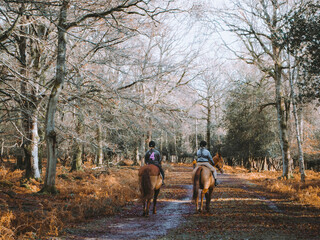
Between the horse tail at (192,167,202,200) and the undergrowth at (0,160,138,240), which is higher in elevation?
the horse tail at (192,167,202,200)

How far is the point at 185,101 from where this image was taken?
80.2 feet

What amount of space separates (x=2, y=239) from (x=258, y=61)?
19.1 m

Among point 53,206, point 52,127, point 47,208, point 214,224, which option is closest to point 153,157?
point 214,224

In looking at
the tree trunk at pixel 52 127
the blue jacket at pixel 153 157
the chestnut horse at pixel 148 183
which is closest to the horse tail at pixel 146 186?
the chestnut horse at pixel 148 183

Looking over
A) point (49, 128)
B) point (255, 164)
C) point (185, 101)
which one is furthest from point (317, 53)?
point (255, 164)

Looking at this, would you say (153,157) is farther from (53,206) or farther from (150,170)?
(53,206)

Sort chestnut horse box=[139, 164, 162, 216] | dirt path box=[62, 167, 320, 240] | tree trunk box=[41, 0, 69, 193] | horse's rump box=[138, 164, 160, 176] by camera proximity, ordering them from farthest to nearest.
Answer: tree trunk box=[41, 0, 69, 193] → horse's rump box=[138, 164, 160, 176] → chestnut horse box=[139, 164, 162, 216] → dirt path box=[62, 167, 320, 240]

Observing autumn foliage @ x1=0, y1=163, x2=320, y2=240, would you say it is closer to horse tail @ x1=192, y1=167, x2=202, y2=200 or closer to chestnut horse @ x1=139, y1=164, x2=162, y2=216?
chestnut horse @ x1=139, y1=164, x2=162, y2=216

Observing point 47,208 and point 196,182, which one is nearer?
point 47,208

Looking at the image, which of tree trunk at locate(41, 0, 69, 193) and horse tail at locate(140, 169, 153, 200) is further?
tree trunk at locate(41, 0, 69, 193)

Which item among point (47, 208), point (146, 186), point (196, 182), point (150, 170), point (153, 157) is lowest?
point (47, 208)

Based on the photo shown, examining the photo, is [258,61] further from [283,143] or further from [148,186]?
[148,186]

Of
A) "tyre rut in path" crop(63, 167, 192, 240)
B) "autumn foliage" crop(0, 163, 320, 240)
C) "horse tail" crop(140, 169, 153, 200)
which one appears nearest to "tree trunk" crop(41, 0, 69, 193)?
"autumn foliage" crop(0, 163, 320, 240)

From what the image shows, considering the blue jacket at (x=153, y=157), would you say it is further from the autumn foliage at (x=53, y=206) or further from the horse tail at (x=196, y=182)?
the autumn foliage at (x=53, y=206)
